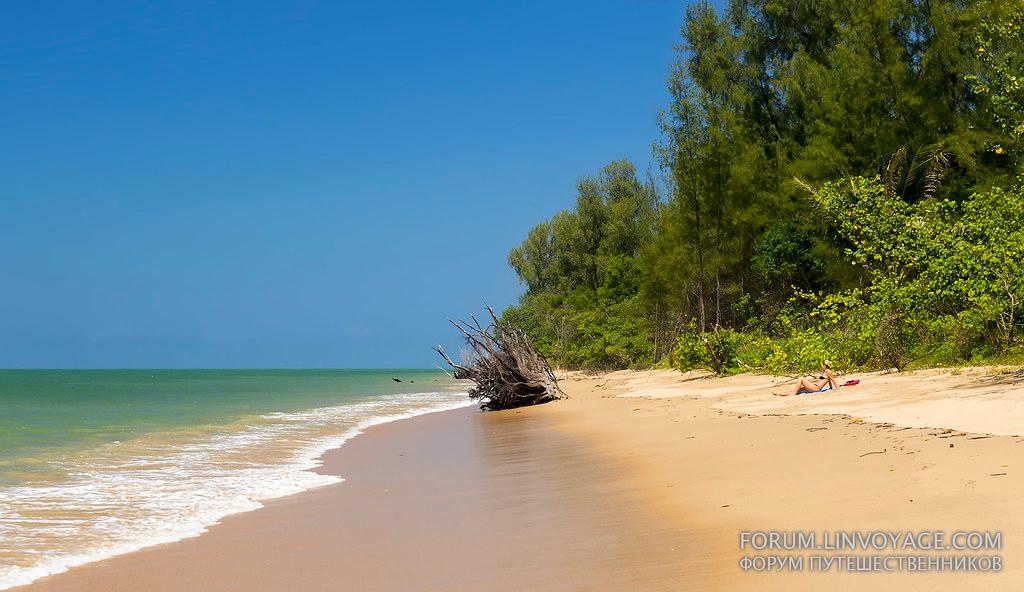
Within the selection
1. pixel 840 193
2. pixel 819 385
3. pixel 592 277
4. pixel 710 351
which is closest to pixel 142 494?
pixel 819 385

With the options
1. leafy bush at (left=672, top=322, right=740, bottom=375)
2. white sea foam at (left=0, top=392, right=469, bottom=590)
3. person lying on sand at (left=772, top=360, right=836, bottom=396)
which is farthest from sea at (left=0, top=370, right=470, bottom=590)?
leafy bush at (left=672, top=322, right=740, bottom=375)

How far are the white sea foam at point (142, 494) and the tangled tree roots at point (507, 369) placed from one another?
8604mm

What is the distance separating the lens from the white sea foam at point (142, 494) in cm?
687

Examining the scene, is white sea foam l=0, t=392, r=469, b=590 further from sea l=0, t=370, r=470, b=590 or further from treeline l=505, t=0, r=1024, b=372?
treeline l=505, t=0, r=1024, b=372

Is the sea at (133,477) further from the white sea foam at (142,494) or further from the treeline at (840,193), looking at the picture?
the treeline at (840,193)

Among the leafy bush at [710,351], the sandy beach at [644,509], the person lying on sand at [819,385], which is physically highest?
the leafy bush at [710,351]

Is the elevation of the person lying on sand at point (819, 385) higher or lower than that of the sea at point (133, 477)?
higher

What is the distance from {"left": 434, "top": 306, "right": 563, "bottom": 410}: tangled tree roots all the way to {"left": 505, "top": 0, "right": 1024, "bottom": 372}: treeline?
5154 mm

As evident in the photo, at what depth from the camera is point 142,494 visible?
9.62 metres

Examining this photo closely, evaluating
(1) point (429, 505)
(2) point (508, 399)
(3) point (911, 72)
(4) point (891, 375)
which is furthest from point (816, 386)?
(3) point (911, 72)

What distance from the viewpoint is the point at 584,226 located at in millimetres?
60250

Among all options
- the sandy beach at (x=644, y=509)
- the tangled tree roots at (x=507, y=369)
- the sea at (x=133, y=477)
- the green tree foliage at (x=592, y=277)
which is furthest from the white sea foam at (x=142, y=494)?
the green tree foliage at (x=592, y=277)

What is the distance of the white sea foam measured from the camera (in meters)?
6.87

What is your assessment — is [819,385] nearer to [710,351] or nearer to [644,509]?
[644,509]
